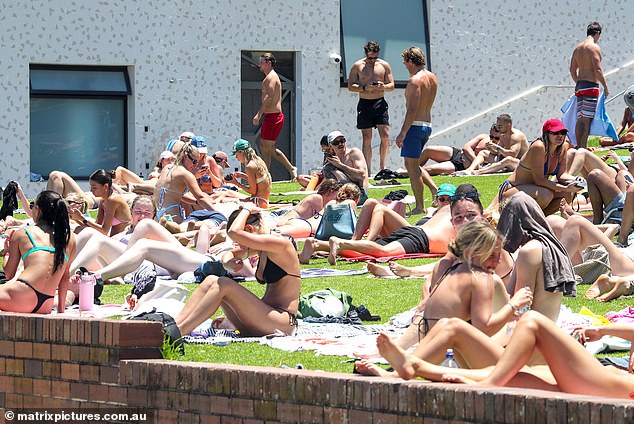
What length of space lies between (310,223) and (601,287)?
5350 mm

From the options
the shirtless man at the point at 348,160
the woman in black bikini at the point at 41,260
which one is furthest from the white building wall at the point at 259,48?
the woman in black bikini at the point at 41,260

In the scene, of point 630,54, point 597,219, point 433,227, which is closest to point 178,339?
point 433,227

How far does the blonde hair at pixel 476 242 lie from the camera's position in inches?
292

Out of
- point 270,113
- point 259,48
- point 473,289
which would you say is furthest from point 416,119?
point 473,289

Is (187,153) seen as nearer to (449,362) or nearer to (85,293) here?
(85,293)

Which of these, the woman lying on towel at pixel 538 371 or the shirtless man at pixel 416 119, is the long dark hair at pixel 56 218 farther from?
the shirtless man at pixel 416 119

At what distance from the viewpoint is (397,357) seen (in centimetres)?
646

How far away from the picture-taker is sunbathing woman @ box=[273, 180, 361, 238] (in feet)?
48.9

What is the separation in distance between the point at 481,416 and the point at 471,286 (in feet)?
4.90

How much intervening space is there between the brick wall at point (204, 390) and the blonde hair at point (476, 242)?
1180 mm

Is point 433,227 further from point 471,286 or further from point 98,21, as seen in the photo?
point 98,21

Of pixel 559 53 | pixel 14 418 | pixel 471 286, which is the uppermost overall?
pixel 559 53

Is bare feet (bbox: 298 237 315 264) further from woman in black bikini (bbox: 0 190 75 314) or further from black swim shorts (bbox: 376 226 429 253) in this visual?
woman in black bikini (bbox: 0 190 75 314)

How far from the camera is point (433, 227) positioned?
1366 cm
